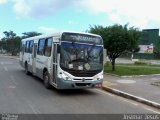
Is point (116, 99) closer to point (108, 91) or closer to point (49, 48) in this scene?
point (108, 91)

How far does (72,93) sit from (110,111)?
12.9 ft

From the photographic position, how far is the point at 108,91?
52.3 feet

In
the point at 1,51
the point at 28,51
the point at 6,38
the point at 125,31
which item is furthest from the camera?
the point at 1,51

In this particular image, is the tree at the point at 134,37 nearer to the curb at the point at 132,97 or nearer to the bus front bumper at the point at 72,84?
the curb at the point at 132,97

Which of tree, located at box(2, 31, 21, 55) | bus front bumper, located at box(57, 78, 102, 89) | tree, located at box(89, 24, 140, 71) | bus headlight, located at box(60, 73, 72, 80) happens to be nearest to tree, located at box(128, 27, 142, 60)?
tree, located at box(89, 24, 140, 71)

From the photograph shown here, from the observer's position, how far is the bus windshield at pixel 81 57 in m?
13.9

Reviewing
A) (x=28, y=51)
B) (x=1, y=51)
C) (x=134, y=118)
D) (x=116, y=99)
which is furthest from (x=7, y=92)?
(x=1, y=51)

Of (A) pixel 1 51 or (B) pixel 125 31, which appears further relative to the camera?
(A) pixel 1 51

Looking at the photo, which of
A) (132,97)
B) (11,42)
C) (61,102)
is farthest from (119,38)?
(11,42)

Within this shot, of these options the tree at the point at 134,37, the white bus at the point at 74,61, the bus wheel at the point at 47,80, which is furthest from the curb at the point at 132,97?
the tree at the point at 134,37

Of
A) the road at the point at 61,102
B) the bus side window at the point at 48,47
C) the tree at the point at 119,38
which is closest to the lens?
the road at the point at 61,102

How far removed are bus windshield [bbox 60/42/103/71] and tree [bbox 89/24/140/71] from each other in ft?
31.5

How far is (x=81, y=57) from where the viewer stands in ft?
46.3

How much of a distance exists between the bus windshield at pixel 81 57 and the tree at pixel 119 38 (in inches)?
378
